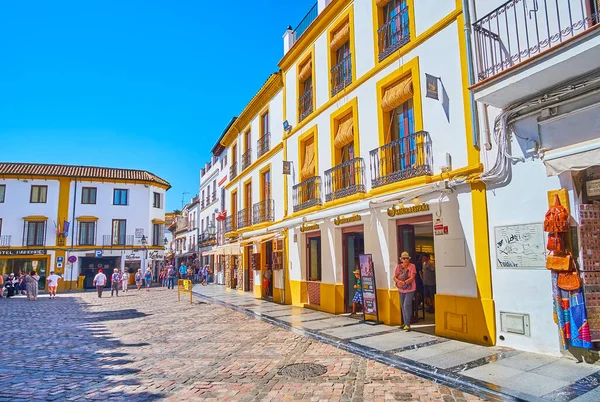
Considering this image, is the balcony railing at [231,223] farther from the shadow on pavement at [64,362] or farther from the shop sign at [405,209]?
the shop sign at [405,209]

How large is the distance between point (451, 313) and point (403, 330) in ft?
4.51

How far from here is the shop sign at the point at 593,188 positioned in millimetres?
6324

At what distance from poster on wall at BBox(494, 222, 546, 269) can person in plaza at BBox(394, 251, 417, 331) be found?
2092 millimetres

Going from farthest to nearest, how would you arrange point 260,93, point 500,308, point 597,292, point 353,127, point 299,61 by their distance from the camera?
1. point 260,93
2. point 299,61
3. point 353,127
4. point 500,308
5. point 597,292

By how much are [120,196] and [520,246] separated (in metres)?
34.2

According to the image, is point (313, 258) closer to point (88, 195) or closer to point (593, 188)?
point (593, 188)

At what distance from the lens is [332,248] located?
12.7 meters

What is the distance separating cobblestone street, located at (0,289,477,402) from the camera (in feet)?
17.9

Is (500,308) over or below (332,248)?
below

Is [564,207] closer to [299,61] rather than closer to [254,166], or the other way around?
[299,61]

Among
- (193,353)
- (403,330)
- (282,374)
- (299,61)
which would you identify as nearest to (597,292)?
(403,330)

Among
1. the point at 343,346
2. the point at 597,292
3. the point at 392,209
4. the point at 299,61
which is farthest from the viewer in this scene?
the point at 299,61

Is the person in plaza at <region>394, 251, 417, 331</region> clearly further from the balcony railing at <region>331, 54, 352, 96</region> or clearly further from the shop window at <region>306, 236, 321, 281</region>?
the balcony railing at <region>331, 54, 352, 96</region>

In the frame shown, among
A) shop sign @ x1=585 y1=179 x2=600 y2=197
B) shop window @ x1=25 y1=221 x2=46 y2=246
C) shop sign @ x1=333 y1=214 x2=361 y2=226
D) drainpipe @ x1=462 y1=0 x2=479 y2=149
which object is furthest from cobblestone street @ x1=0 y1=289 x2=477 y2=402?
shop window @ x1=25 y1=221 x2=46 y2=246
